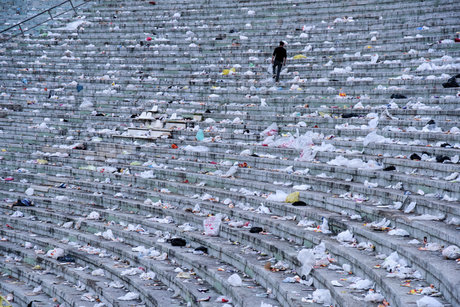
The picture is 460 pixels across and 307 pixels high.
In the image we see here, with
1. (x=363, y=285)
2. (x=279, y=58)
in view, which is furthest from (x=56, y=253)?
(x=279, y=58)

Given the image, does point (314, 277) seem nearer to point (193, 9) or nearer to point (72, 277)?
point (72, 277)

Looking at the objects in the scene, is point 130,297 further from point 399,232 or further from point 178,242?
point 399,232

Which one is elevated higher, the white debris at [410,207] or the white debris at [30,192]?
the white debris at [410,207]

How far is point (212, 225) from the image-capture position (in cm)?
896

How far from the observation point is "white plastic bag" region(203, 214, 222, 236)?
8945 millimetres

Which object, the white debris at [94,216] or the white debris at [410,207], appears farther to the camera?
the white debris at [94,216]

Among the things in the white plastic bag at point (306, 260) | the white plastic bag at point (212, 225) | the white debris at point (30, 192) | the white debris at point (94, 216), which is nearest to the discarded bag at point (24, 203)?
the white debris at point (30, 192)

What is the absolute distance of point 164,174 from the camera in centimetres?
1196

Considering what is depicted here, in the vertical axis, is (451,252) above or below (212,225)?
above

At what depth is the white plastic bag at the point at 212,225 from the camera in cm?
895

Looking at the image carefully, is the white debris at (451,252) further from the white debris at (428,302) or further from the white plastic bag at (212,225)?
the white plastic bag at (212,225)

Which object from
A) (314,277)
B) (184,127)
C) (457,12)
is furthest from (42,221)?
(457,12)

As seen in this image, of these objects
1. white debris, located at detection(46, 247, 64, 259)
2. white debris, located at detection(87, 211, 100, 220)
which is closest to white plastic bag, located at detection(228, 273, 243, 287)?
white debris, located at detection(46, 247, 64, 259)

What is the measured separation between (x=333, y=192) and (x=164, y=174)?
14.0 ft
